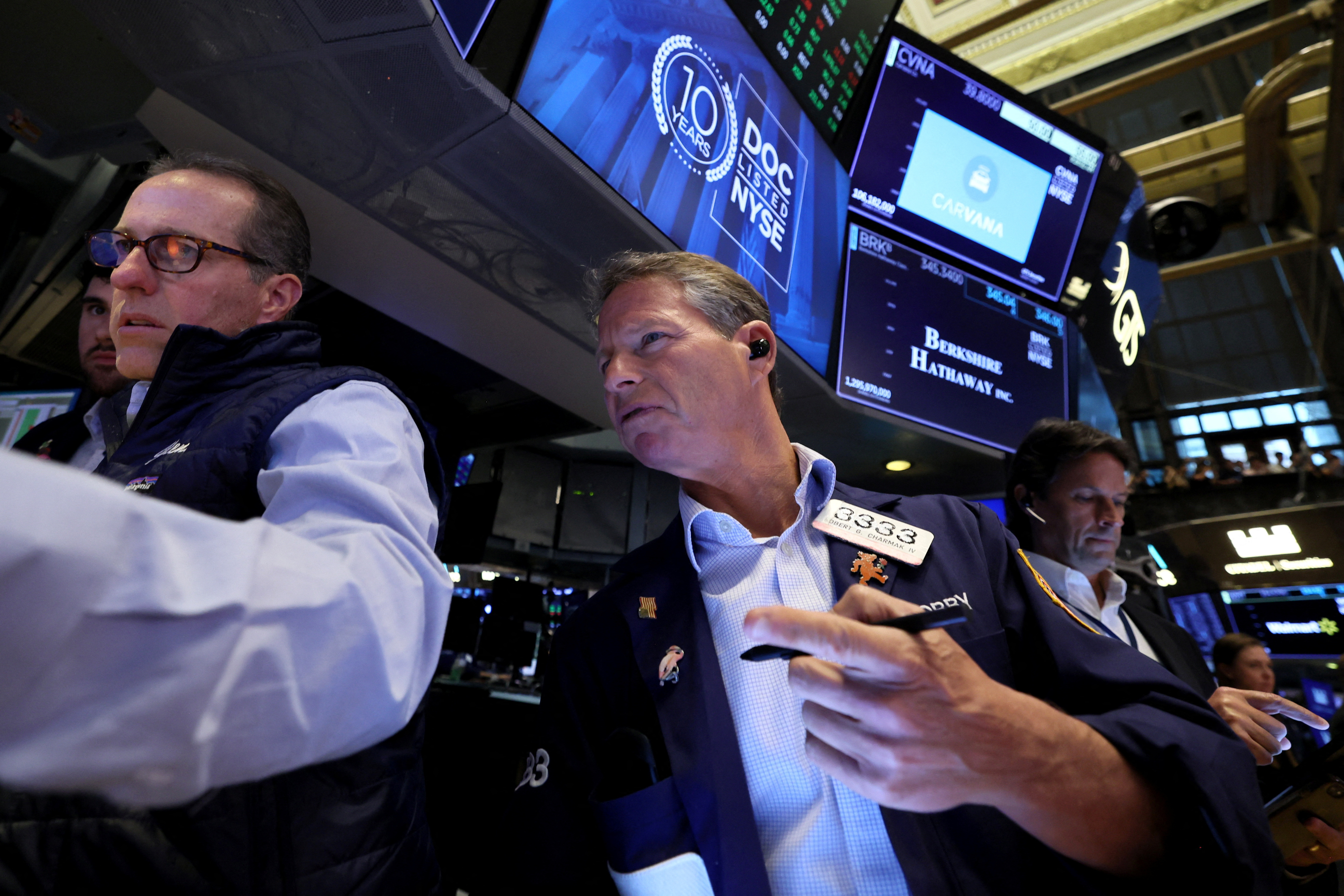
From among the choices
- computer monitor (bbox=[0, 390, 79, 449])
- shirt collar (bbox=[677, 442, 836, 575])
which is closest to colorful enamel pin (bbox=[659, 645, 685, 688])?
shirt collar (bbox=[677, 442, 836, 575])

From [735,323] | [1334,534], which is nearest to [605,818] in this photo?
[735,323]

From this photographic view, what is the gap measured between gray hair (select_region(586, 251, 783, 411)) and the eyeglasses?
759 mm

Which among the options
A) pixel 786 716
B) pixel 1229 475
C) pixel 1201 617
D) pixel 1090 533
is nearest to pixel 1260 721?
pixel 1090 533

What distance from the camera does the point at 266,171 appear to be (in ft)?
5.47

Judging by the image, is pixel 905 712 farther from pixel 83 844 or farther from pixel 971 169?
pixel 971 169

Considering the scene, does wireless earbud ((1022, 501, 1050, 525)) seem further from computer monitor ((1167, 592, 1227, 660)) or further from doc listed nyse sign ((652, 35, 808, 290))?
computer monitor ((1167, 592, 1227, 660))

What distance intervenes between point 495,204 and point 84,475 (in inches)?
59.8

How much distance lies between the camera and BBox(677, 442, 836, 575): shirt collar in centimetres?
123

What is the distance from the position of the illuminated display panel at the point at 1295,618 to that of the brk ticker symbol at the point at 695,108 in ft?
14.5

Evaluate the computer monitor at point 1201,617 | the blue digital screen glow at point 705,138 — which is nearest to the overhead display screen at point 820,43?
the blue digital screen glow at point 705,138

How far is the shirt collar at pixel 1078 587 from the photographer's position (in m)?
2.03

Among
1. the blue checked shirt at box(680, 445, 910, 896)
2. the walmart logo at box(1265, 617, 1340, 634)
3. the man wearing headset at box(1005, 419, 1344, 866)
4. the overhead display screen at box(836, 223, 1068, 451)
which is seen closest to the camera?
the blue checked shirt at box(680, 445, 910, 896)

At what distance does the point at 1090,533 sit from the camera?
212 centimetres

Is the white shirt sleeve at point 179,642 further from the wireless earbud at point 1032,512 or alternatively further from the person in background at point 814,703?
the wireless earbud at point 1032,512
